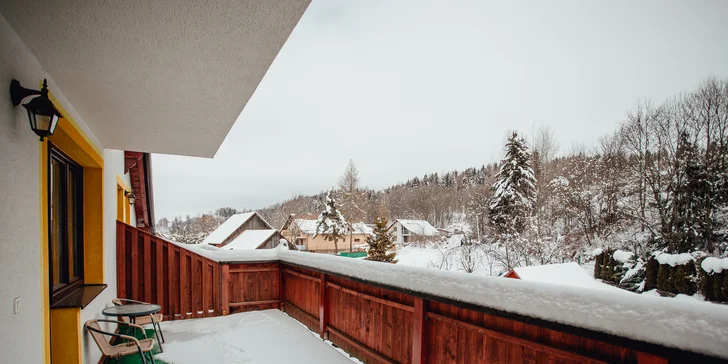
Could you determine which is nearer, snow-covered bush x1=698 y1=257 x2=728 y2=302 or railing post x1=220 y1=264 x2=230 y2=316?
railing post x1=220 y1=264 x2=230 y2=316

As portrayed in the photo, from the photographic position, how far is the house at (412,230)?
103 feet

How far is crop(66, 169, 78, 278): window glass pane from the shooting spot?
12.1ft

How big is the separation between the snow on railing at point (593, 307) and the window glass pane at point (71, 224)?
133 inches

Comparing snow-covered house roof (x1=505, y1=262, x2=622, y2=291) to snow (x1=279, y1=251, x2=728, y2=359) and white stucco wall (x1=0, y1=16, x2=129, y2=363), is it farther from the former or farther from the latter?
white stucco wall (x1=0, y1=16, x2=129, y2=363)

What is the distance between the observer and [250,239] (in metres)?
25.2

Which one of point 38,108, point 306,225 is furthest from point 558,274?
point 306,225

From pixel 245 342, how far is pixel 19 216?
3.48 meters

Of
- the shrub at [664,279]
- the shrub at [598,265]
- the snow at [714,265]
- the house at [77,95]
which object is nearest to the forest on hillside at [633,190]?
the shrub at [598,265]

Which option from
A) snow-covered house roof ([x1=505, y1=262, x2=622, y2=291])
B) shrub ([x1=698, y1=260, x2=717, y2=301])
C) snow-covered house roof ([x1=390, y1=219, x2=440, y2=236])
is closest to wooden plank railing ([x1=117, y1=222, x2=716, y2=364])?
snow-covered house roof ([x1=505, y1=262, x2=622, y2=291])

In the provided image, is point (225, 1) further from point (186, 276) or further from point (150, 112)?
point (186, 276)

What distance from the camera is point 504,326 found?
2.49 metres

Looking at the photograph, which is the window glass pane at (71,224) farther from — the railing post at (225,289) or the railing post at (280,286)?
the railing post at (280,286)

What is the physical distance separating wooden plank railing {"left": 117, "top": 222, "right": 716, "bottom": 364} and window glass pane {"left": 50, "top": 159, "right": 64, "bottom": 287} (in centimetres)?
231

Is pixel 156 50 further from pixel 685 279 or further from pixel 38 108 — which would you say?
pixel 685 279
